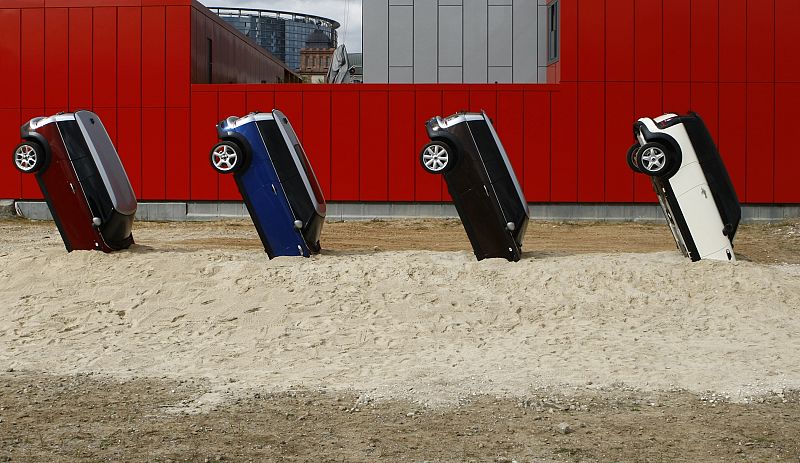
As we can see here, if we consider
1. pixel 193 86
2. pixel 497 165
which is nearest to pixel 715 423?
pixel 497 165

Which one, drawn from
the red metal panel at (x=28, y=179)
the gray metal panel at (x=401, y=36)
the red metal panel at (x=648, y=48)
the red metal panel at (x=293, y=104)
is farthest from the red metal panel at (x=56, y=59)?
the red metal panel at (x=648, y=48)


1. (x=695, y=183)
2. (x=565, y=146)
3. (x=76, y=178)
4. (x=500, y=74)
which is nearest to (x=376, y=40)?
(x=500, y=74)

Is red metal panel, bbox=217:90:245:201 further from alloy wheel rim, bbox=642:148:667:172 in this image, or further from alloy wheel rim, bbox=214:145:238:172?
alloy wheel rim, bbox=642:148:667:172

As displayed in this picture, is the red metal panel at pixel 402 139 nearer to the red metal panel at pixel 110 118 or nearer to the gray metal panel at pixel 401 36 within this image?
the gray metal panel at pixel 401 36

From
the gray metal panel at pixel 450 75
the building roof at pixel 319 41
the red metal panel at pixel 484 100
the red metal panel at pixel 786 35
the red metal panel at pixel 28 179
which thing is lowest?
the red metal panel at pixel 28 179

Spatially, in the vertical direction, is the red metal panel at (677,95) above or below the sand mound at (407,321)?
above

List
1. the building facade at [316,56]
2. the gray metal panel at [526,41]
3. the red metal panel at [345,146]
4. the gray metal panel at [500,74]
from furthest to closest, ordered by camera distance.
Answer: the building facade at [316,56], the gray metal panel at [500,74], the gray metal panel at [526,41], the red metal panel at [345,146]

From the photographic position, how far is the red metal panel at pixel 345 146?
24.5 m

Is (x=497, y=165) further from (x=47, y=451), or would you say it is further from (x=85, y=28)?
(x=85, y=28)

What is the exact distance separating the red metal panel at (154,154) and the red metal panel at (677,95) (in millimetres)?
12091

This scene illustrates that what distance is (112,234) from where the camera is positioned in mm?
12680

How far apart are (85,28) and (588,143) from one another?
12.7 metres

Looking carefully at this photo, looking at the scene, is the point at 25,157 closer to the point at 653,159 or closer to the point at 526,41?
the point at 653,159

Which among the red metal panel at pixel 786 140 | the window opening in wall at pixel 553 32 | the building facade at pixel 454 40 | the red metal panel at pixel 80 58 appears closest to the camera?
the red metal panel at pixel 786 140
